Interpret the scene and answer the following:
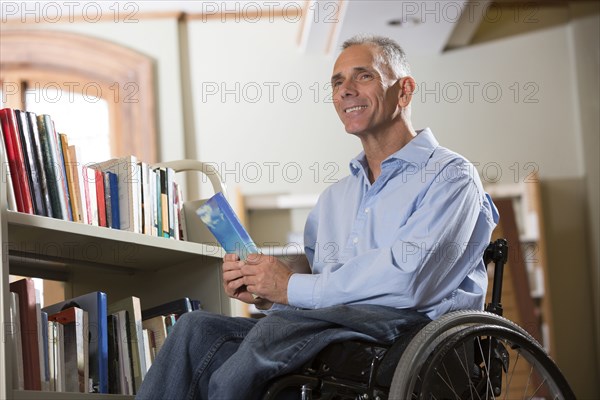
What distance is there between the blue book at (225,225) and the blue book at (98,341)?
0.37 m

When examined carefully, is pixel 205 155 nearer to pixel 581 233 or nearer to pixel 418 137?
pixel 581 233

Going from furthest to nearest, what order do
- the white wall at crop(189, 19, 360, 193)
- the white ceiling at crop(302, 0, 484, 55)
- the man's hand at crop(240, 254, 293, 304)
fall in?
the white wall at crop(189, 19, 360, 193) < the white ceiling at crop(302, 0, 484, 55) < the man's hand at crop(240, 254, 293, 304)

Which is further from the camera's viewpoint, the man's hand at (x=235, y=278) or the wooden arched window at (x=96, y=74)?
the wooden arched window at (x=96, y=74)

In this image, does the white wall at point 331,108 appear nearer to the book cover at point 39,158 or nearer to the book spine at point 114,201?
the book spine at point 114,201

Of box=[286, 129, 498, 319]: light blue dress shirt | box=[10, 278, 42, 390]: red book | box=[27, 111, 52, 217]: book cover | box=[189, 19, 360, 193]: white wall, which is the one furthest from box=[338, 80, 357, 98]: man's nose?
box=[189, 19, 360, 193]: white wall

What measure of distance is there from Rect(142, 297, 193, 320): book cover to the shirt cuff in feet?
2.16

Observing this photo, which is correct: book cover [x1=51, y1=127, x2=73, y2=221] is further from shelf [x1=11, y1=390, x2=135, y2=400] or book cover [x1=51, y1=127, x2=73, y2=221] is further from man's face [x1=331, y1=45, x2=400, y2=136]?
man's face [x1=331, y1=45, x2=400, y2=136]

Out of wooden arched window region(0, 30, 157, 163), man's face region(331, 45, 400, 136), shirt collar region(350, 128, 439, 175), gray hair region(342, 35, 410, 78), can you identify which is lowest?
shirt collar region(350, 128, 439, 175)

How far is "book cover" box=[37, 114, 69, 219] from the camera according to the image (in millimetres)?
2121

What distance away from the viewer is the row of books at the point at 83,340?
1.97m

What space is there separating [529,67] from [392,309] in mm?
4631

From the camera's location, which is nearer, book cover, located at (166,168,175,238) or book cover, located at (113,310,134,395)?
book cover, located at (113,310,134,395)

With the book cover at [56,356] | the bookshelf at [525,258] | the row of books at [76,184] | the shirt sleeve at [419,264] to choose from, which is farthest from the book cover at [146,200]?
the bookshelf at [525,258]

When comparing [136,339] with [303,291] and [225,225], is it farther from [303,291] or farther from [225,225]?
[303,291]
